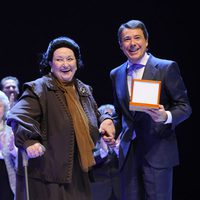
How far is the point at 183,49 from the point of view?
17.5 feet

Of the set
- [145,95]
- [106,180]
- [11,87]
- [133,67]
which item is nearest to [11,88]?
[11,87]

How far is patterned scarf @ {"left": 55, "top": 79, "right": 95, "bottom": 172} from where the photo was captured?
2896mm

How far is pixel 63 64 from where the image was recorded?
9.79 ft

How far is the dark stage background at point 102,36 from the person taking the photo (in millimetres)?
5312

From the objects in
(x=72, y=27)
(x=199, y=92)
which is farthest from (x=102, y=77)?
(x=199, y=92)

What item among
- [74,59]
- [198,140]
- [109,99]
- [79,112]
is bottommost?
[198,140]

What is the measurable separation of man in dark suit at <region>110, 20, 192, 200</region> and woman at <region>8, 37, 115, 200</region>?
0.86ft

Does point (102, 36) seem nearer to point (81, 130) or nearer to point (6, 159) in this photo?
point (6, 159)

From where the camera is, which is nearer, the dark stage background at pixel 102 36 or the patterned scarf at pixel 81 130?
the patterned scarf at pixel 81 130

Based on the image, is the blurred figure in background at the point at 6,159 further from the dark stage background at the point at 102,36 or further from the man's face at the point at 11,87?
the dark stage background at the point at 102,36

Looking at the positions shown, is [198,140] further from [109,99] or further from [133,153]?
[133,153]

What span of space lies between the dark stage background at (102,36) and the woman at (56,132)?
2.36 m

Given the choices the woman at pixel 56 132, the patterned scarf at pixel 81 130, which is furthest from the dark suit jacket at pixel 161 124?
the patterned scarf at pixel 81 130

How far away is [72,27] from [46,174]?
2829 mm
